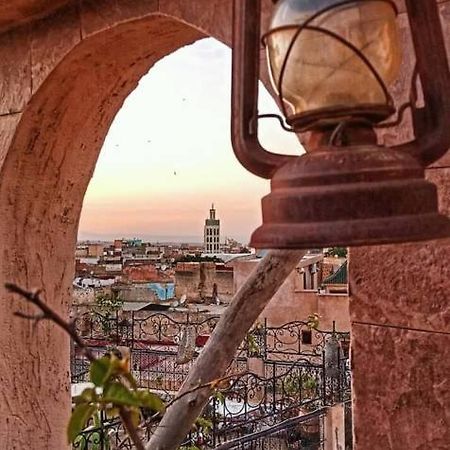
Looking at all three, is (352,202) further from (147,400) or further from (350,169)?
(147,400)

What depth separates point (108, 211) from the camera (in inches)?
212

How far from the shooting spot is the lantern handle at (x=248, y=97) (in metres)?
0.58

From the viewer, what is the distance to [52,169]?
69.1 inches

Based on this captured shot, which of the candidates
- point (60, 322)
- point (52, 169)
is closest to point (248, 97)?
point (60, 322)

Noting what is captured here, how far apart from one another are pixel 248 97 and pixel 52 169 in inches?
49.4

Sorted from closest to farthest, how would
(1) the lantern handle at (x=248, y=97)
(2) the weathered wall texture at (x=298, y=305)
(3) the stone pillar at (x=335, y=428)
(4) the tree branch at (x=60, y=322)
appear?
(4) the tree branch at (x=60, y=322) < (1) the lantern handle at (x=248, y=97) < (3) the stone pillar at (x=335, y=428) < (2) the weathered wall texture at (x=298, y=305)

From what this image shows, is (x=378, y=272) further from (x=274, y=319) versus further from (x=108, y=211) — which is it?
(x=274, y=319)

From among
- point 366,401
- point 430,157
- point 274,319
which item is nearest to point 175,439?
point 366,401

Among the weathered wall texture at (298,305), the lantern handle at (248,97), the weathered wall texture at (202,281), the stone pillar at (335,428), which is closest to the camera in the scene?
the lantern handle at (248,97)

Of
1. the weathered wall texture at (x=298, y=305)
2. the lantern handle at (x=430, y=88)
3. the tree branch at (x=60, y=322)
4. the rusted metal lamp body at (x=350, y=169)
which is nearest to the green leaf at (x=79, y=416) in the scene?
the tree branch at (x=60, y=322)

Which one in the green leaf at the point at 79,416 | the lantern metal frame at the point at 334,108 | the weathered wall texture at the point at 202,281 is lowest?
the green leaf at the point at 79,416

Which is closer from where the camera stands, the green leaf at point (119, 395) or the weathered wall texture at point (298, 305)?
the green leaf at point (119, 395)

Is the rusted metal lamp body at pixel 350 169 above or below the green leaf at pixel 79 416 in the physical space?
above

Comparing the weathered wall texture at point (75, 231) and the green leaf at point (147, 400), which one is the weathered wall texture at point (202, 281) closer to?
the weathered wall texture at point (75, 231)
